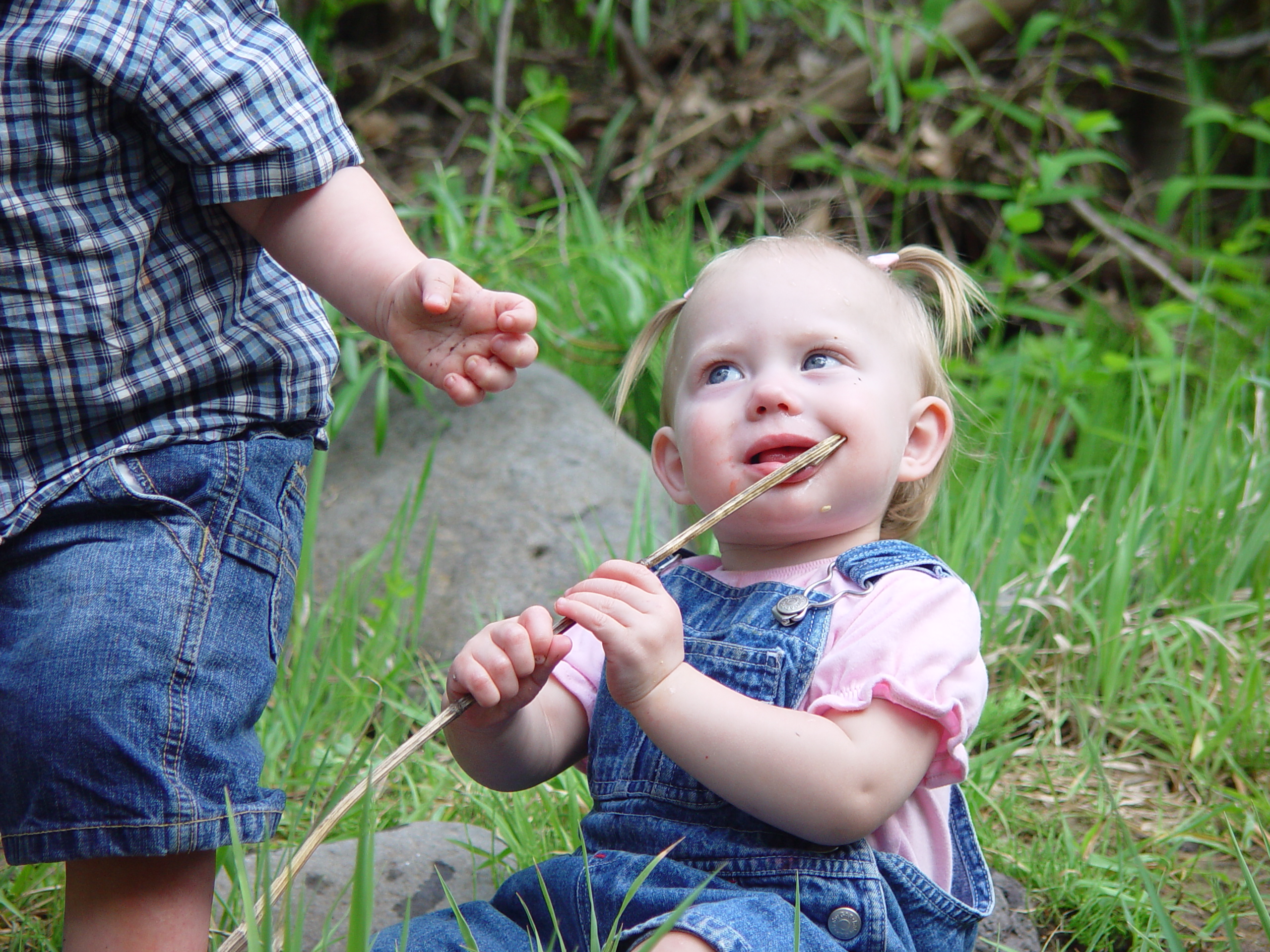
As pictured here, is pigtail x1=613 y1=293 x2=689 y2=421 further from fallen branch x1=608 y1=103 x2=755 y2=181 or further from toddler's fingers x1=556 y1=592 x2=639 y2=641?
fallen branch x1=608 y1=103 x2=755 y2=181

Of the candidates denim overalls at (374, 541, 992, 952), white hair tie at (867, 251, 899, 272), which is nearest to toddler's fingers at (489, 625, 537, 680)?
denim overalls at (374, 541, 992, 952)

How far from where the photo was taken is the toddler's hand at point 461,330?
1.02m

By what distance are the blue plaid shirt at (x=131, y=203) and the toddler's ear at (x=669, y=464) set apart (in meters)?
0.45

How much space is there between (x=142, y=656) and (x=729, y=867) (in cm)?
59

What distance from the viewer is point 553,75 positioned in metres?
3.96

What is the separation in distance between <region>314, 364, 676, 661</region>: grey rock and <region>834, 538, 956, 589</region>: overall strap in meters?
0.88

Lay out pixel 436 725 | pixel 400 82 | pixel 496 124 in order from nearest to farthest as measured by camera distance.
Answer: pixel 436 725
pixel 496 124
pixel 400 82

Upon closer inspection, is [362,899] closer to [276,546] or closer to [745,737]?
[745,737]

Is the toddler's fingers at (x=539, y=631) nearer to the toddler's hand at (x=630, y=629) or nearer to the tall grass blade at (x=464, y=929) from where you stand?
the toddler's hand at (x=630, y=629)

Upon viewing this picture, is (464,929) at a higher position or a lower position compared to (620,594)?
lower

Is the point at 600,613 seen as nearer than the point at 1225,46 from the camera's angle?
Yes

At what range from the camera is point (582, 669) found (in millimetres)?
1273

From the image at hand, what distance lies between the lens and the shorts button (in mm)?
1048

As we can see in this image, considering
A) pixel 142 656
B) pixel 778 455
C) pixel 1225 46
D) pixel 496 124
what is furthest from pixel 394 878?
pixel 1225 46
